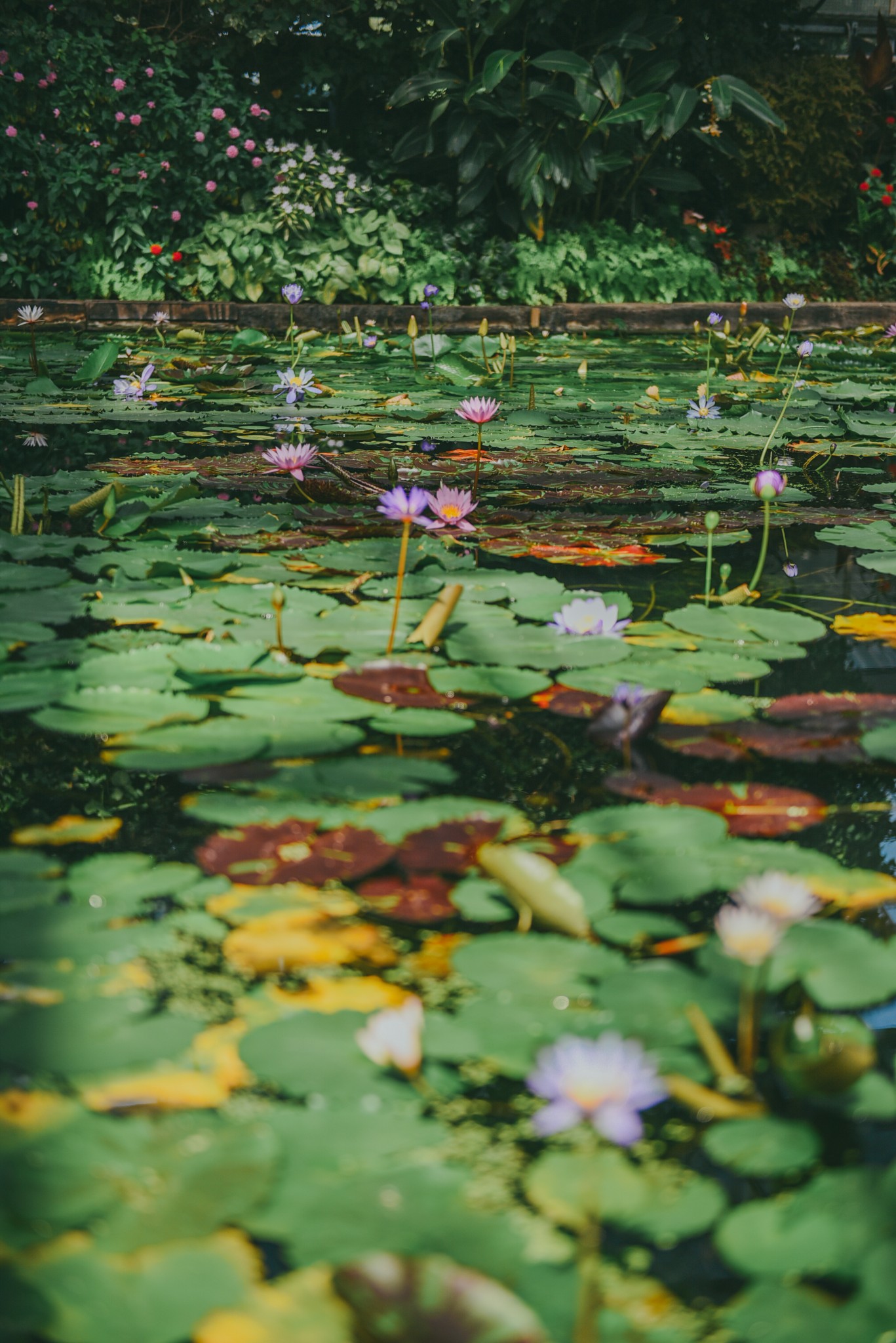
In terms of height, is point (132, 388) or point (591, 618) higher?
point (132, 388)

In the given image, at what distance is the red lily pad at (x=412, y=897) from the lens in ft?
2.52

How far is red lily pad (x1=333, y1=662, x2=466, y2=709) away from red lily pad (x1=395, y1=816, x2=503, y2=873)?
23cm

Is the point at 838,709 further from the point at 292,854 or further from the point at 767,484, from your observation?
the point at 292,854

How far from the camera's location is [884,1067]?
64 centimetres

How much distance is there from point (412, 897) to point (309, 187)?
596 cm

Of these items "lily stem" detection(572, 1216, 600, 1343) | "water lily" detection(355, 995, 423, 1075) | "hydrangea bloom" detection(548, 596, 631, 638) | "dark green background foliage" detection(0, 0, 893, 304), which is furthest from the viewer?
"dark green background foliage" detection(0, 0, 893, 304)

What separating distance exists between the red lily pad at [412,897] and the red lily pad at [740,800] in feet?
0.71

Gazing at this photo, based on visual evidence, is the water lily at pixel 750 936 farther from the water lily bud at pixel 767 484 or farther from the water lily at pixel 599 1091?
the water lily bud at pixel 767 484

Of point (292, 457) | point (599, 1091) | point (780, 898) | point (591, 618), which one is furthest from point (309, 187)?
point (599, 1091)

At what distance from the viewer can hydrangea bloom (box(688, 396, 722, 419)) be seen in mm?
2955

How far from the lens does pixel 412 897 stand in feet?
2.59

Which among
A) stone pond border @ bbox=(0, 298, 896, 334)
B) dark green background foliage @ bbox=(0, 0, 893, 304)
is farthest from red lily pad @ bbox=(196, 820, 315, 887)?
dark green background foliage @ bbox=(0, 0, 893, 304)

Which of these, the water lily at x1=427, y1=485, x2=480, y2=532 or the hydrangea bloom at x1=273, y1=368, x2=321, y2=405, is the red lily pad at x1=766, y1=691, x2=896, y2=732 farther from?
the hydrangea bloom at x1=273, y1=368, x2=321, y2=405

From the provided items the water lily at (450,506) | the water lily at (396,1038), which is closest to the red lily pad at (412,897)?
the water lily at (396,1038)
